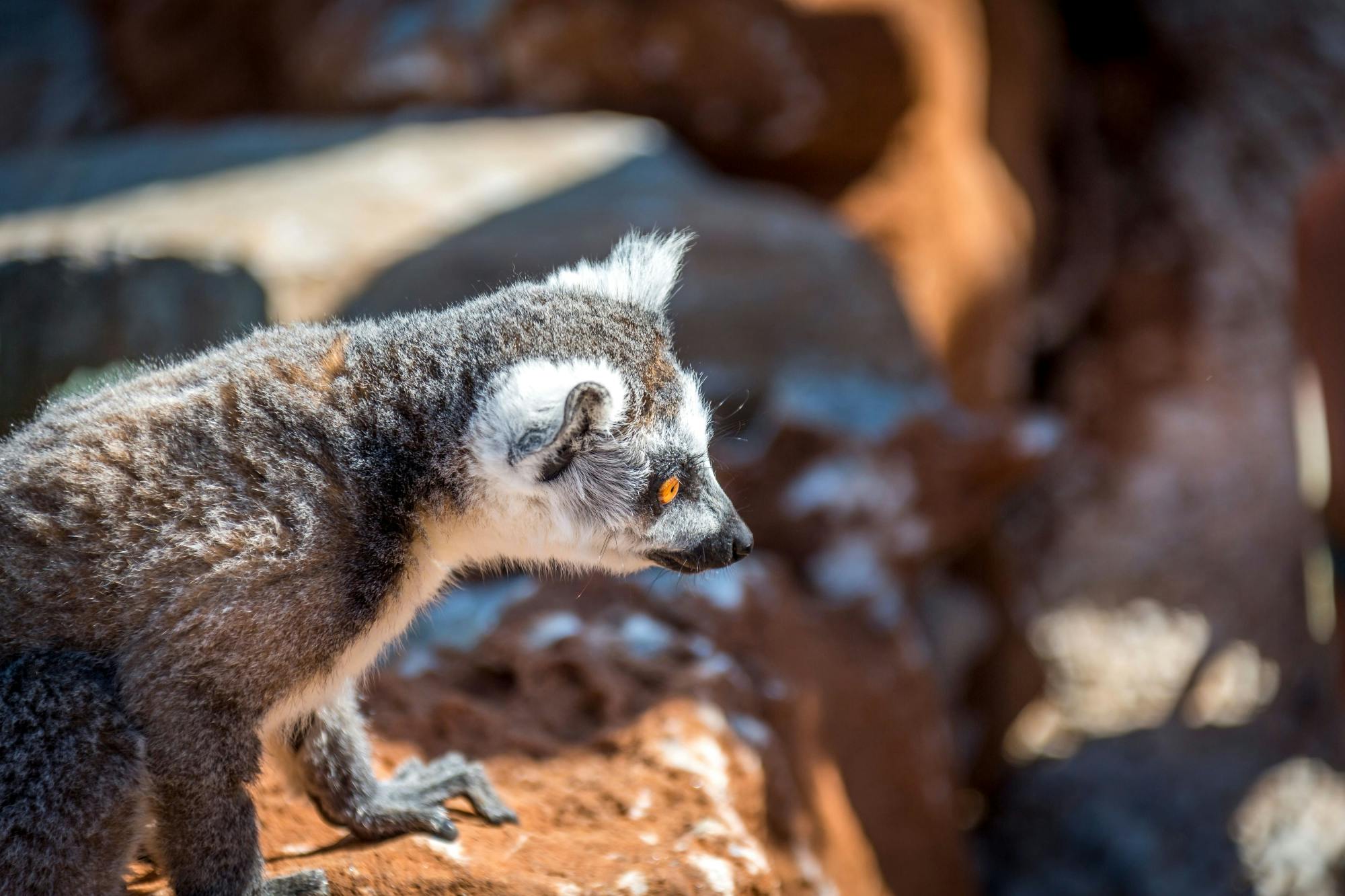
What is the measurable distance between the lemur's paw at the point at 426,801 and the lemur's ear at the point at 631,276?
1.58 metres

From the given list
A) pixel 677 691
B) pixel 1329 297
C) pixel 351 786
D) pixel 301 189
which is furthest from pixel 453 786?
pixel 1329 297

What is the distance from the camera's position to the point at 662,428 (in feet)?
11.2

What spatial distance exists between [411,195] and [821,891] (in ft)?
16.8

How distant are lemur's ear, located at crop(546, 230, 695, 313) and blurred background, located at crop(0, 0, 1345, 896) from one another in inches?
57.2

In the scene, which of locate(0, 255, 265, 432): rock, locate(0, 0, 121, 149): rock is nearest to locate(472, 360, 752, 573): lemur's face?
locate(0, 255, 265, 432): rock

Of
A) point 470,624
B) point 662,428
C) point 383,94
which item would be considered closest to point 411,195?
point 383,94

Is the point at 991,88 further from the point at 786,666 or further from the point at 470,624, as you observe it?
the point at 470,624

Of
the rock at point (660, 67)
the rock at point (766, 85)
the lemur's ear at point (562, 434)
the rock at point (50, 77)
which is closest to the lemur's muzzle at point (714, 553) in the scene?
the lemur's ear at point (562, 434)

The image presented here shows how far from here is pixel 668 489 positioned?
3.39m

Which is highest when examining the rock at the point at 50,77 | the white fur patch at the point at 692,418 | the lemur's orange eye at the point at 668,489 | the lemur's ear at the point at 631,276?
the rock at the point at 50,77

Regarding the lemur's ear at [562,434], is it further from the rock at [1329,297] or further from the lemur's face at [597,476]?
the rock at [1329,297]

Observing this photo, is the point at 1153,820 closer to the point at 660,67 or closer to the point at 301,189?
the point at 660,67

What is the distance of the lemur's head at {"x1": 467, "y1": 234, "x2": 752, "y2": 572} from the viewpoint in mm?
3059

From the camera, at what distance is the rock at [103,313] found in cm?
510
